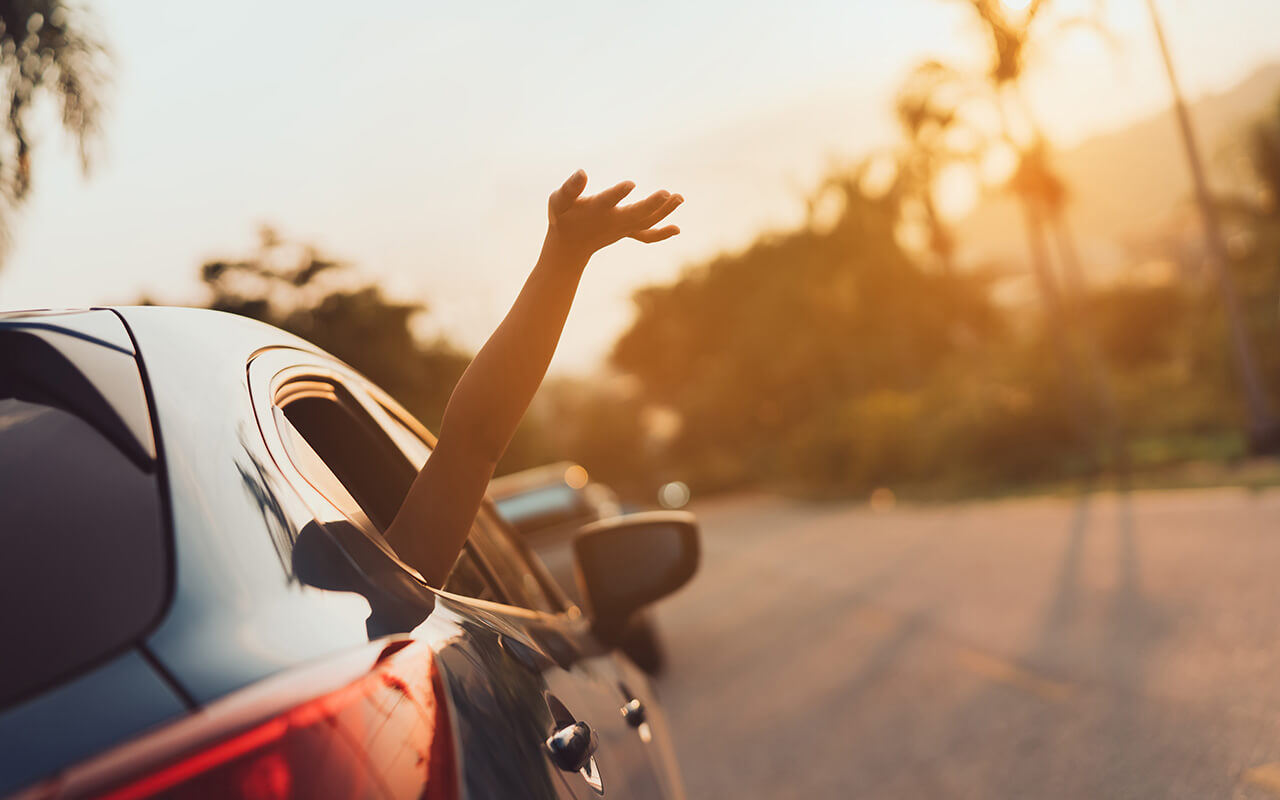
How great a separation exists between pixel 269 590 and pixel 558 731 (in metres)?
0.56

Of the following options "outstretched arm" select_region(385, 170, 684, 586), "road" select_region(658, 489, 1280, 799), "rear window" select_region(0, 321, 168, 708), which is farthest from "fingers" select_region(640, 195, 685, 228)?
"road" select_region(658, 489, 1280, 799)

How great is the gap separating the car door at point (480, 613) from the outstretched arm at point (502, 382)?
0.28ft

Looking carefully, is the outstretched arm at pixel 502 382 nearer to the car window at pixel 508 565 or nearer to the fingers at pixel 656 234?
the fingers at pixel 656 234

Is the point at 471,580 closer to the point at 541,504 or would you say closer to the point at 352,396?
the point at 352,396

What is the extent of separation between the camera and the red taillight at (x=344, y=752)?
3.06ft

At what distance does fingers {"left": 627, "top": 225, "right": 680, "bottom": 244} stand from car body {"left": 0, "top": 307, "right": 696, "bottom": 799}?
2.39 feet

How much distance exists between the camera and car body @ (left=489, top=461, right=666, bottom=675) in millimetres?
10727

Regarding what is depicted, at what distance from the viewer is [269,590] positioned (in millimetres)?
1166

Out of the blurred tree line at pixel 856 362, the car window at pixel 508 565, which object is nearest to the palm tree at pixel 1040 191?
the blurred tree line at pixel 856 362

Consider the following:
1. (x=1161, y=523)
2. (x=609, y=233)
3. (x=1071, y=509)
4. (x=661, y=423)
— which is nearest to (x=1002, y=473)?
(x=1071, y=509)

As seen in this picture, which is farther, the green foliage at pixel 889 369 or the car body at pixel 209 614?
the green foliage at pixel 889 369

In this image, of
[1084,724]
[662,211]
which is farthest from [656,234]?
→ [1084,724]

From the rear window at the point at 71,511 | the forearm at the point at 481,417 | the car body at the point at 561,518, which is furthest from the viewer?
the car body at the point at 561,518

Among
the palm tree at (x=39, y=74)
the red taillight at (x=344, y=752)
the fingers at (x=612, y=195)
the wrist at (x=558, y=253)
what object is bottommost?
the red taillight at (x=344, y=752)
